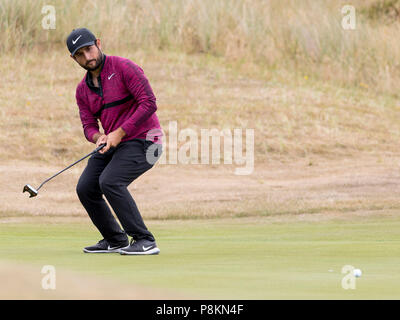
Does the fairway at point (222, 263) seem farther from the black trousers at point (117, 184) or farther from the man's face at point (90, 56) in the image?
the man's face at point (90, 56)

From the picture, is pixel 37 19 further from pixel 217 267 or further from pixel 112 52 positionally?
pixel 217 267

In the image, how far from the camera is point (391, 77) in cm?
2648

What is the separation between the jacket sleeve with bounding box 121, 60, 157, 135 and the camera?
7113 mm

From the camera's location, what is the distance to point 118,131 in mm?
7121

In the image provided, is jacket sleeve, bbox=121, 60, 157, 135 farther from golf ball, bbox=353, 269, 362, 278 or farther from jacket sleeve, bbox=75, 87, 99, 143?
golf ball, bbox=353, 269, 362, 278

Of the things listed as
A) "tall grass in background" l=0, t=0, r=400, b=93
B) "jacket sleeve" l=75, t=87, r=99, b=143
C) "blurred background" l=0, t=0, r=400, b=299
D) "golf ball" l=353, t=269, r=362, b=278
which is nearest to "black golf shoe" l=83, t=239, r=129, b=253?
"blurred background" l=0, t=0, r=400, b=299

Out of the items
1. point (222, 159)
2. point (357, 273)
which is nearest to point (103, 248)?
point (357, 273)

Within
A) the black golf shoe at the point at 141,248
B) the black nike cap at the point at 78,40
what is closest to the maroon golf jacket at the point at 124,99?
the black nike cap at the point at 78,40

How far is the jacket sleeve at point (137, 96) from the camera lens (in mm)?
7113

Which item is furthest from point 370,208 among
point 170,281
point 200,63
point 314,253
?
point 200,63

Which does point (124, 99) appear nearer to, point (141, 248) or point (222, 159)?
point (141, 248)

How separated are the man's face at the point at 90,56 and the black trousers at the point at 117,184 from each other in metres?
0.66

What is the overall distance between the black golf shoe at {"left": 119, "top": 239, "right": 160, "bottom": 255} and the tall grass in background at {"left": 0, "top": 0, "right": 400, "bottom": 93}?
18546 mm

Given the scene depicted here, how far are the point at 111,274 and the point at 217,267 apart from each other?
2.70ft
